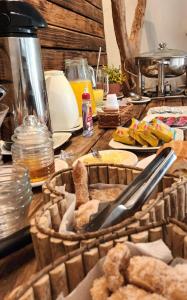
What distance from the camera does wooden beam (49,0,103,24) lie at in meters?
1.99

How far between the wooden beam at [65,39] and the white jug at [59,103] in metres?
0.45

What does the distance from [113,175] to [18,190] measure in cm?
16

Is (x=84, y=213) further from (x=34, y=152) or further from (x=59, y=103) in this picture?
(x=59, y=103)

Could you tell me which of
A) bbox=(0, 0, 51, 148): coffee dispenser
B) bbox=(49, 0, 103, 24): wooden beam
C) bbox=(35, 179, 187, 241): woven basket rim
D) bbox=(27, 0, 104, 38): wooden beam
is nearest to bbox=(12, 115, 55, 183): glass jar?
bbox=(0, 0, 51, 148): coffee dispenser

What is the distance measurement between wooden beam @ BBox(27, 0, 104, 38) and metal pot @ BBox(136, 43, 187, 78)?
484 millimetres

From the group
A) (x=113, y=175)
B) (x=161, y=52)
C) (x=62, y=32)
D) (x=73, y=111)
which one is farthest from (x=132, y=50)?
(x=113, y=175)

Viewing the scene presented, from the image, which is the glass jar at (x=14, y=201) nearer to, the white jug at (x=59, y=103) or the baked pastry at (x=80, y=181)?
the baked pastry at (x=80, y=181)

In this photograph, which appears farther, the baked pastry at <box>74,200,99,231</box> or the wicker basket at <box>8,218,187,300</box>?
the baked pastry at <box>74,200,99,231</box>

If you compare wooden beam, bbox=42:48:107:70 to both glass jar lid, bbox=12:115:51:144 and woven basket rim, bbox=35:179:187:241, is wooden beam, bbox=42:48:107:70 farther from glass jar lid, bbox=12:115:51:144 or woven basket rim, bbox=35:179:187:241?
woven basket rim, bbox=35:179:187:241

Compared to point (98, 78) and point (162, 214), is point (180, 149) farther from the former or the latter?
point (98, 78)

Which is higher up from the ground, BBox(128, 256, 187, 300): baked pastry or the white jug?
the white jug

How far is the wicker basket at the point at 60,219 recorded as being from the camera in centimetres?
35

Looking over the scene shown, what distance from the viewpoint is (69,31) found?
204 centimetres

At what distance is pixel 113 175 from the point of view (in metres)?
0.56
